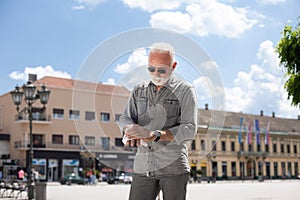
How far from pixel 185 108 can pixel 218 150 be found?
64.3 m

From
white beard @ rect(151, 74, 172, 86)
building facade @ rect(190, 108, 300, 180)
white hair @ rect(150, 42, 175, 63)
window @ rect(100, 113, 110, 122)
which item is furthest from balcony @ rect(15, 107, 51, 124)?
white hair @ rect(150, 42, 175, 63)

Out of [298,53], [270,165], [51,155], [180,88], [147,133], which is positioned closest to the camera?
[147,133]

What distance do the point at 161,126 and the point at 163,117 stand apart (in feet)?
0.19

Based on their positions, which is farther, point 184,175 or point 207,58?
point 184,175

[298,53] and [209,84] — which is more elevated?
[298,53]

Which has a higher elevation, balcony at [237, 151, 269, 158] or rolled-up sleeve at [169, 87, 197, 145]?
rolled-up sleeve at [169, 87, 197, 145]

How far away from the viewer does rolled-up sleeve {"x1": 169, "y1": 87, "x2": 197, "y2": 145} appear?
2.94 metres

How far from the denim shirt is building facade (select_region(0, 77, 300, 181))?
0.37 ft

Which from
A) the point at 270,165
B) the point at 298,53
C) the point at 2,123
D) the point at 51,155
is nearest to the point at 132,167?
the point at 298,53

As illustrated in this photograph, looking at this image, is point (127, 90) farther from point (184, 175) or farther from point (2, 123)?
point (2, 123)

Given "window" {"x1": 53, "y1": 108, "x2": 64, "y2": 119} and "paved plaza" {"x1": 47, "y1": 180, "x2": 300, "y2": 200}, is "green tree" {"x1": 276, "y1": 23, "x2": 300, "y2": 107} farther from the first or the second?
"window" {"x1": 53, "y1": 108, "x2": 64, "y2": 119}

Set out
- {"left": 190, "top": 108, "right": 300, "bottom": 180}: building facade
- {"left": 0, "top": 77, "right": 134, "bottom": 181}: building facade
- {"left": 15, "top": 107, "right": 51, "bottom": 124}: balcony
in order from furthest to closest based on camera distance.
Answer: {"left": 190, "top": 108, "right": 300, "bottom": 180}: building facade < {"left": 15, "top": 107, "right": 51, "bottom": 124}: balcony < {"left": 0, "top": 77, "right": 134, "bottom": 181}: building facade

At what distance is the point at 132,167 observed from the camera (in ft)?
10.6

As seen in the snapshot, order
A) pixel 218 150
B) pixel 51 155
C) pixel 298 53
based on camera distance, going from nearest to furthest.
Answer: pixel 298 53 → pixel 51 155 → pixel 218 150
